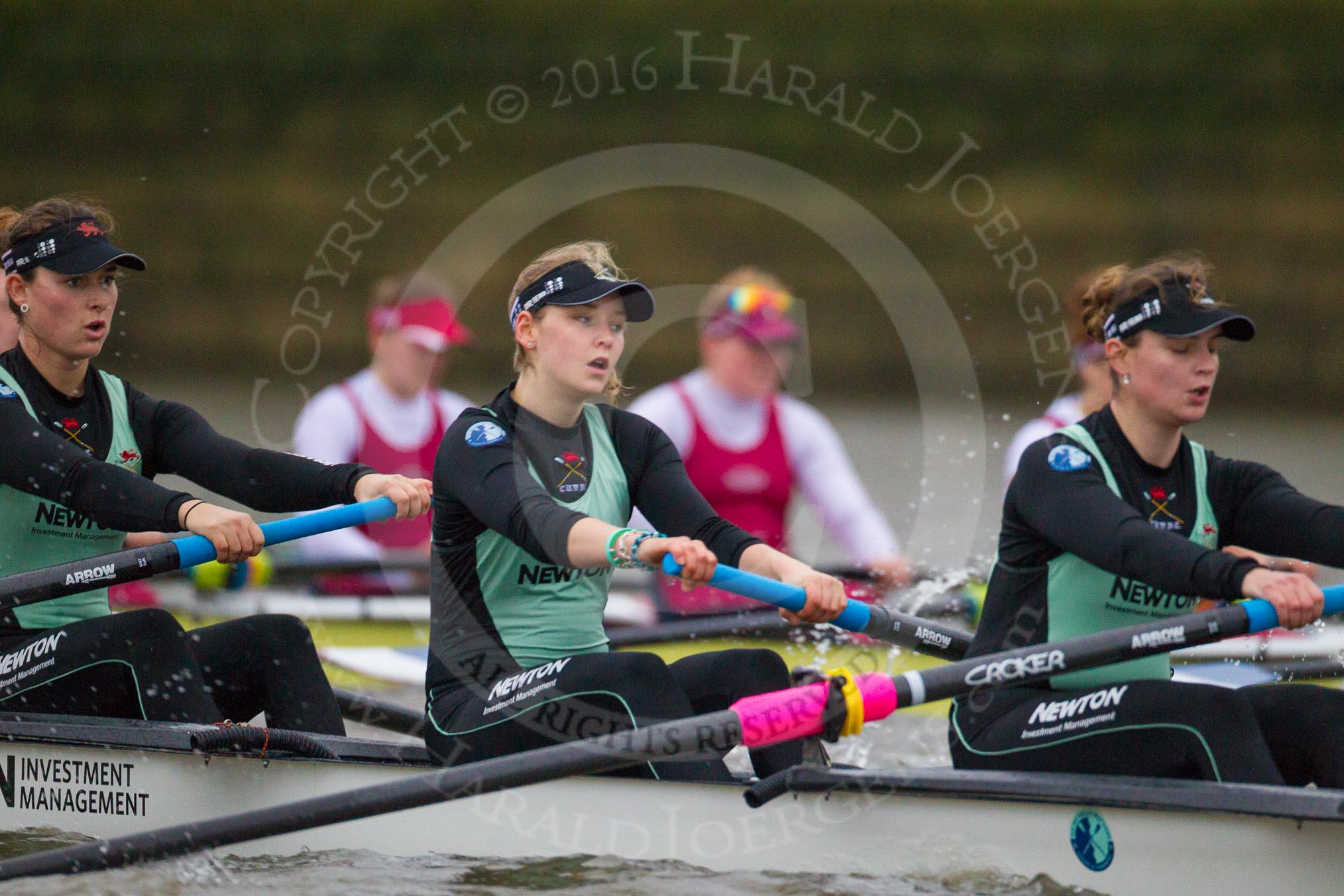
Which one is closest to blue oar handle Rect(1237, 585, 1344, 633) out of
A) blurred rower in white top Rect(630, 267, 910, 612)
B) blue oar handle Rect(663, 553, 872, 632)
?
blue oar handle Rect(663, 553, 872, 632)

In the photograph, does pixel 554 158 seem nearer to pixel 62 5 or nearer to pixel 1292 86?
pixel 62 5

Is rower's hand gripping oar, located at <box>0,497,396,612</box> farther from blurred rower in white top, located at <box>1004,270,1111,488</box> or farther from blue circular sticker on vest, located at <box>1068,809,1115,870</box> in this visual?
blurred rower in white top, located at <box>1004,270,1111,488</box>

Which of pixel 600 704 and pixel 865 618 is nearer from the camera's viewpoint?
pixel 600 704

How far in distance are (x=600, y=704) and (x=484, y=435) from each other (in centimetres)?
66

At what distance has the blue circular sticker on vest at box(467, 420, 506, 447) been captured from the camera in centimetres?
344

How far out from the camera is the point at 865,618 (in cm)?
365

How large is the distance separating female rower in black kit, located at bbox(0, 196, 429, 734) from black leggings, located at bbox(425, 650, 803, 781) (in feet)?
2.17

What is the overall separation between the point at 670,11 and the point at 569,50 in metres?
1.07

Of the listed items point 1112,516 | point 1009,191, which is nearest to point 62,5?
point 1009,191

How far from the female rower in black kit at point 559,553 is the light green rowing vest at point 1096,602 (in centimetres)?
49

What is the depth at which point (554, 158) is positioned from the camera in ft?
51.6

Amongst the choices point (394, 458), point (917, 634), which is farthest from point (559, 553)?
point (394, 458)

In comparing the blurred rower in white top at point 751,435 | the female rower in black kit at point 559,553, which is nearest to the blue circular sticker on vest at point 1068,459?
the female rower in black kit at point 559,553

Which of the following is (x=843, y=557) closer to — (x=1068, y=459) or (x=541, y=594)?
(x=541, y=594)
